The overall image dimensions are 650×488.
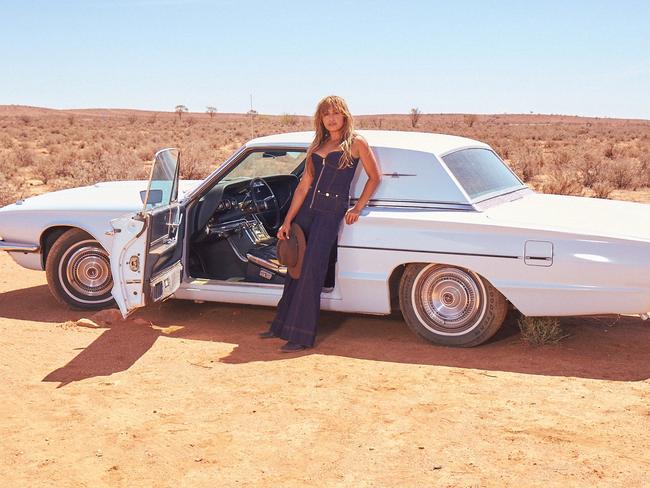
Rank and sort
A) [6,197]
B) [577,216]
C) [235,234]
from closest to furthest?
1. [577,216]
2. [235,234]
3. [6,197]

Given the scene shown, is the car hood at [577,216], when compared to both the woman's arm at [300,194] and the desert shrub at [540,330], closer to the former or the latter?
the desert shrub at [540,330]

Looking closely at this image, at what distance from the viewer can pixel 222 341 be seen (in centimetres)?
651

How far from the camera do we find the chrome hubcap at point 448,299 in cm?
602

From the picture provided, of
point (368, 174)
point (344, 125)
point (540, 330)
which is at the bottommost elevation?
point (540, 330)

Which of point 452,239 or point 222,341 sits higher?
point 452,239

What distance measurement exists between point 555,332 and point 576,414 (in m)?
1.45

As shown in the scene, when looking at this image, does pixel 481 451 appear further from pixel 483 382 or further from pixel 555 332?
pixel 555 332

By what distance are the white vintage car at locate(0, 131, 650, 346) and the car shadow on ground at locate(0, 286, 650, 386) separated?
265 millimetres

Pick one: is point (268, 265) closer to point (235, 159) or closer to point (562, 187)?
point (235, 159)

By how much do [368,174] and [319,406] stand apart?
195cm

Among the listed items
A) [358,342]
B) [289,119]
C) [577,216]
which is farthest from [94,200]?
[289,119]

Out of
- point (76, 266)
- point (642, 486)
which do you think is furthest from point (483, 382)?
point (76, 266)

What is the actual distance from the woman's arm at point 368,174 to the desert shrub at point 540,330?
1511 millimetres

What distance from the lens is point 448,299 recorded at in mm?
6117
